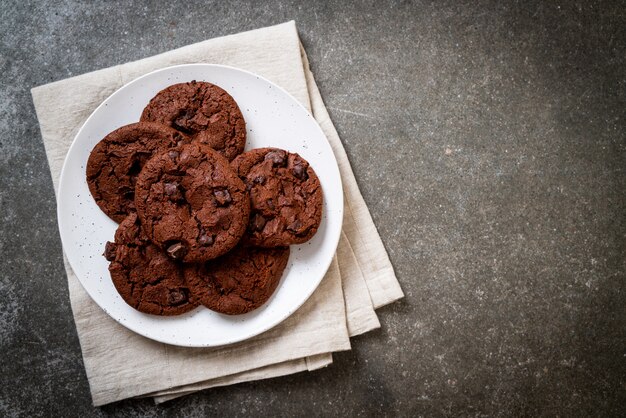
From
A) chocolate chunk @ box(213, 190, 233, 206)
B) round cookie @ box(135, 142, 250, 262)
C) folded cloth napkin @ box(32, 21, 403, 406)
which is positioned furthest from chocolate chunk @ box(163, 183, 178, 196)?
folded cloth napkin @ box(32, 21, 403, 406)

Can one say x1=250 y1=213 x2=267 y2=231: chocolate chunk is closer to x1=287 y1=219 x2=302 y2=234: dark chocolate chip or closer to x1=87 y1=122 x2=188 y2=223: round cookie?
x1=287 y1=219 x2=302 y2=234: dark chocolate chip

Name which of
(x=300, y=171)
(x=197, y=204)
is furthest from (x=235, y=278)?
(x=300, y=171)

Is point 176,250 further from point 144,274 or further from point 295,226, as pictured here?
point 295,226

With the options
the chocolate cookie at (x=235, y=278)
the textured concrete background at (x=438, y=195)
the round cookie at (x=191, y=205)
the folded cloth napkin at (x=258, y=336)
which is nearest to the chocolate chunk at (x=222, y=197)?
the round cookie at (x=191, y=205)

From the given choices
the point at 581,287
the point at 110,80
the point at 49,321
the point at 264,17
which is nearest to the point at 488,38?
the point at 264,17

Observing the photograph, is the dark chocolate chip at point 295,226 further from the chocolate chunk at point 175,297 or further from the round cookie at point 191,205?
the chocolate chunk at point 175,297
